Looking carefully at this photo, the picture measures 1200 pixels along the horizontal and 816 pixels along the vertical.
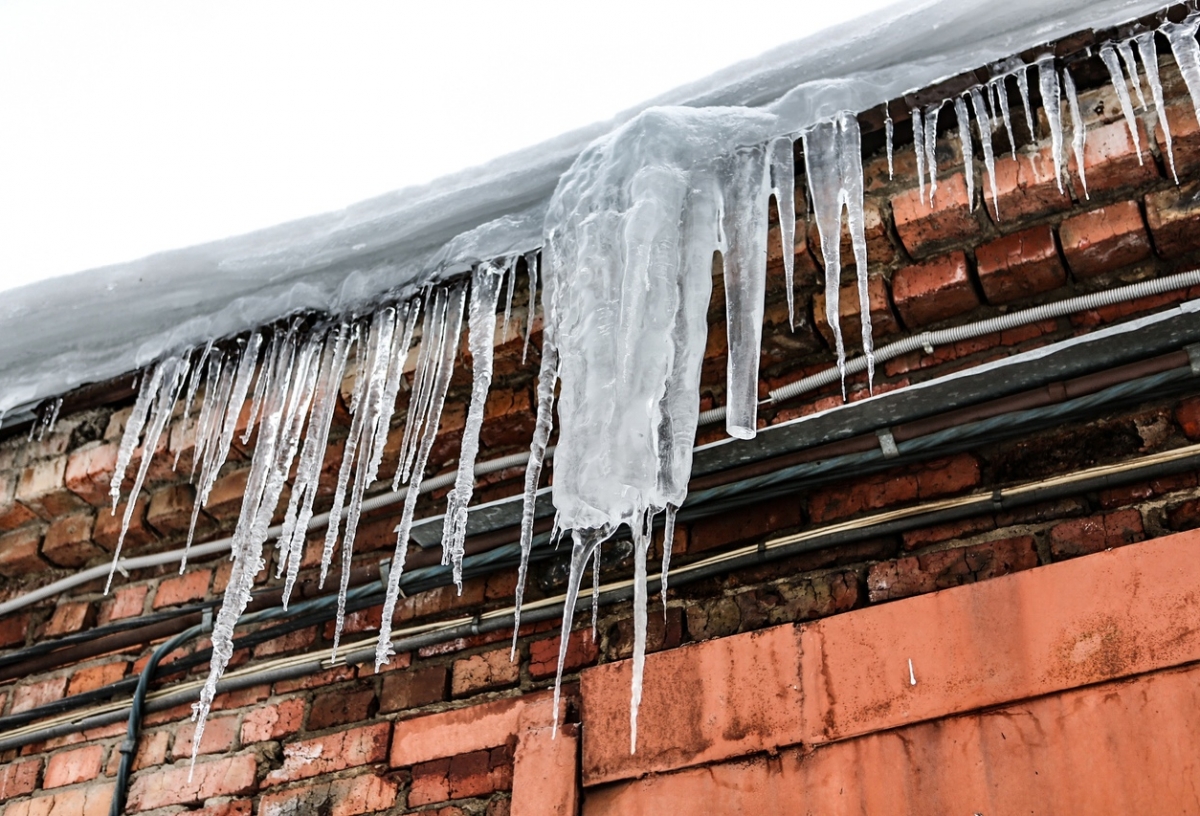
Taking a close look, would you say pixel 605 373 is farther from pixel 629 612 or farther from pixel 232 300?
pixel 232 300

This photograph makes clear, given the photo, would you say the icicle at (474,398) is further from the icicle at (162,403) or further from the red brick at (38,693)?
the red brick at (38,693)

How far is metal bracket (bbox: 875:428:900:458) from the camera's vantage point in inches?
73.9

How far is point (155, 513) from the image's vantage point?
8.40 feet

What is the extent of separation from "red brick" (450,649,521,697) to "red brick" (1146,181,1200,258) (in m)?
1.35

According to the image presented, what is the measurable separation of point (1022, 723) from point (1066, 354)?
2.00 ft

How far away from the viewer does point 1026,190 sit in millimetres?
1915

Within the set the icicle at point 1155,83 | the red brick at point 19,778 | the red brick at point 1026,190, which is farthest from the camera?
the red brick at point 19,778

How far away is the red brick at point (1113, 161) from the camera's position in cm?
185

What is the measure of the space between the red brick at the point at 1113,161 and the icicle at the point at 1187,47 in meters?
0.10

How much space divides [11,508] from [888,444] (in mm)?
2079

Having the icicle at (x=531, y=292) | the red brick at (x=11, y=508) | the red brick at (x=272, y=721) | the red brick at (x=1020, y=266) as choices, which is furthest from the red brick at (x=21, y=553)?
the red brick at (x=1020, y=266)

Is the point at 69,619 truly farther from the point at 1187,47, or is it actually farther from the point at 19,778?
the point at 1187,47

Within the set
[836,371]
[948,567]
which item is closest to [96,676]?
[836,371]

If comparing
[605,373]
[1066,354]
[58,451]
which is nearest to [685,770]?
[605,373]
